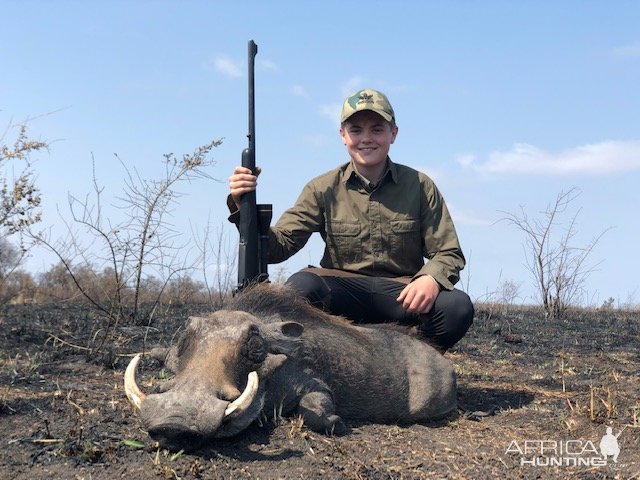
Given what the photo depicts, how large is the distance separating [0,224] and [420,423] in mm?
5038

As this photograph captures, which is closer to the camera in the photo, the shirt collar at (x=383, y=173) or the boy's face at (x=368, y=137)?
the boy's face at (x=368, y=137)

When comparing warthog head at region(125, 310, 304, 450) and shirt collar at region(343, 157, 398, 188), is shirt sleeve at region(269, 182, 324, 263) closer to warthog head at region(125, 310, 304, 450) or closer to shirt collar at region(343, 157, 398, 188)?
shirt collar at region(343, 157, 398, 188)

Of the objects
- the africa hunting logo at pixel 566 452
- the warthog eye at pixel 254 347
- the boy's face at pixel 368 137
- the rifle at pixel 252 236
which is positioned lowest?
the africa hunting logo at pixel 566 452

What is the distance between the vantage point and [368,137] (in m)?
5.08

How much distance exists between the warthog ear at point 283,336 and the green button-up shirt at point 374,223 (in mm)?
1098

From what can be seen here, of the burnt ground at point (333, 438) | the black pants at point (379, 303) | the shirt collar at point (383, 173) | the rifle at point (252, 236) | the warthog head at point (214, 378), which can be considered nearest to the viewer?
the warthog head at point (214, 378)

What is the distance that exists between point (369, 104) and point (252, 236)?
1169 mm

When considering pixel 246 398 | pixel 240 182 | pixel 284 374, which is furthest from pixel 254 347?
pixel 240 182

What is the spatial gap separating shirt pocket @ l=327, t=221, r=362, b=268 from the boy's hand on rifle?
74cm

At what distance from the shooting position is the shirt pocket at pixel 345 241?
513 cm

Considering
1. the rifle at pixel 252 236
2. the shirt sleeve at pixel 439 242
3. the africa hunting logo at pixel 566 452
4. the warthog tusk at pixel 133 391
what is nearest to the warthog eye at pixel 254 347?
the warthog tusk at pixel 133 391

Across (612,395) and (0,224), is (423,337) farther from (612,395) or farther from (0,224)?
(0,224)

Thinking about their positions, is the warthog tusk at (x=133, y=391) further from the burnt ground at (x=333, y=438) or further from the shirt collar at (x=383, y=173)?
the shirt collar at (x=383, y=173)

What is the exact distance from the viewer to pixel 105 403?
13.4ft
